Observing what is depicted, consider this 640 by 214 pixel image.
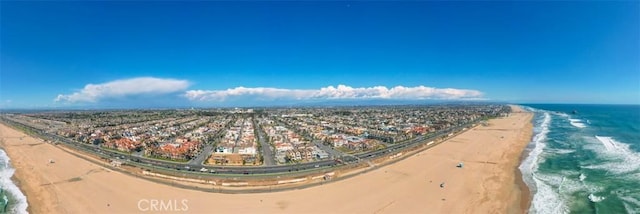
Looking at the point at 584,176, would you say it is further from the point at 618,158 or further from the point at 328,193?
the point at 328,193

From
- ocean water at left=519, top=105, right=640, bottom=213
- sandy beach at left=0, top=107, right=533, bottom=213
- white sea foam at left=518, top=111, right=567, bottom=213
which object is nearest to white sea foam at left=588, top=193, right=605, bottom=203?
ocean water at left=519, top=105, right=640, bottom=213

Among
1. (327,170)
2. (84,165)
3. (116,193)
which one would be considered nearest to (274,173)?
(327,170)

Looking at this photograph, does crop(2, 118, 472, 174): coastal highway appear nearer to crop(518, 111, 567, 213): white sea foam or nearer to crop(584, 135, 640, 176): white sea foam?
crop(518, 111, 567, 213): white sea foam

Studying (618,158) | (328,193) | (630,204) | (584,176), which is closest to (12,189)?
(328,193)

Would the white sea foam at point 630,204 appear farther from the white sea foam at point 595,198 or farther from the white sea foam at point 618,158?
the white sea foam at point 618,158

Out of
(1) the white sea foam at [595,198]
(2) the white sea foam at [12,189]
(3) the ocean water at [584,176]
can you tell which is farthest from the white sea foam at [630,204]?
(2) the white sea foam at [12,189]
